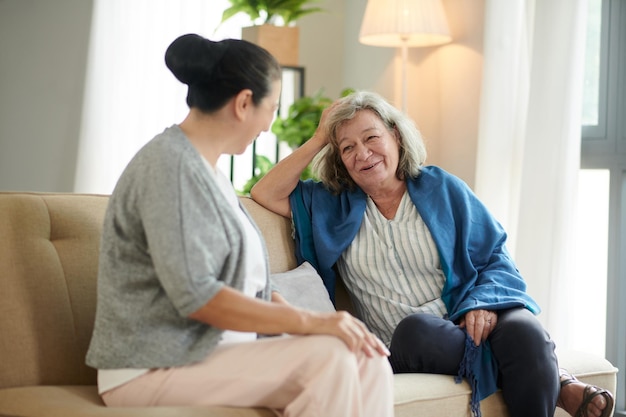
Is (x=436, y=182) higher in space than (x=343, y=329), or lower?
higher

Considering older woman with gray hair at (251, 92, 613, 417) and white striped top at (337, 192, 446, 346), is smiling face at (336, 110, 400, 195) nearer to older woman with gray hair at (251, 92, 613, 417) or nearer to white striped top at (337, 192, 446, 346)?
older woman with gray hair at (251, 92, 613, 417)

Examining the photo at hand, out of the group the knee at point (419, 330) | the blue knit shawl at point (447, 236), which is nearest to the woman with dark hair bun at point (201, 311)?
the knee at point (419, 330)

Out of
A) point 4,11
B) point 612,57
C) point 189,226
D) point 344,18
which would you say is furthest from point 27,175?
point 189,226

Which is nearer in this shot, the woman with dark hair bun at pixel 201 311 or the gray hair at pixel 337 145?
the woman with dark hair bun at pixel 201 311

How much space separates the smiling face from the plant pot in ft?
5.34

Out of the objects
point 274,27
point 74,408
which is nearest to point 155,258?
point 74,408

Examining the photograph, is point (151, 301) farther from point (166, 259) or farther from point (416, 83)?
point (416, 83)

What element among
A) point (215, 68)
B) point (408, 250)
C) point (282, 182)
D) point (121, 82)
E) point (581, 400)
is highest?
point (121, 82)

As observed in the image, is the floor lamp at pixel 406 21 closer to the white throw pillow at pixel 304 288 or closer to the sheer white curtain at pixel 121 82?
the sheer white curtain at pixel 121 82

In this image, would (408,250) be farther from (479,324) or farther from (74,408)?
(74,408)

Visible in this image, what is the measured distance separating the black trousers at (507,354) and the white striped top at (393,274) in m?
0.14

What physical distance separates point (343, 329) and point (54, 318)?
70cm

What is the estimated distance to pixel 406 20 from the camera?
3912mm

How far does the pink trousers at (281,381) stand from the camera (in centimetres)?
166
